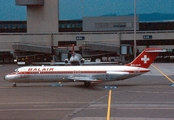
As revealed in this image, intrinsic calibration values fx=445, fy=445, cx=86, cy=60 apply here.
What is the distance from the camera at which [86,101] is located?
131 ft

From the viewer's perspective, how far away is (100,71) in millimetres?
51750

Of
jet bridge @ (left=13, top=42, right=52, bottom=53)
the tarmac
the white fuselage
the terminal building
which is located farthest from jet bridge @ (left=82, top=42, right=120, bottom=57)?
the white fuselage

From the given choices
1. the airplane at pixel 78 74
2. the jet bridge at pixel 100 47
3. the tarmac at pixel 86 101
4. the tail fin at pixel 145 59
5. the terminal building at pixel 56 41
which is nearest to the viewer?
the tarmac at pixel 86 101

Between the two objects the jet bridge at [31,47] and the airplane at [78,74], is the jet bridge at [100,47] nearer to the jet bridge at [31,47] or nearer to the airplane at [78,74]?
the jet bridge at [31,47]

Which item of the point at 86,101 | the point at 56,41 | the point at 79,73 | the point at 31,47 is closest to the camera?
the point at 86,101

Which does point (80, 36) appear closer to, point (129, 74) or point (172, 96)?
point (129, 74)

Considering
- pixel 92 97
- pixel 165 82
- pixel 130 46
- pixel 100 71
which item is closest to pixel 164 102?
pixel 92 97

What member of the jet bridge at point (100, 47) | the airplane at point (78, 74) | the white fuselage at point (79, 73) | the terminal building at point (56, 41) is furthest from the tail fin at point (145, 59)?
the jet bridge at point (100, 47)

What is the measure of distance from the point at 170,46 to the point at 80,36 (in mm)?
19848

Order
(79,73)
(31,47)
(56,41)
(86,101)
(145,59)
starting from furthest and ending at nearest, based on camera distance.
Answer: (56,41), (31,47), (145,59), (79,73), (86,101)

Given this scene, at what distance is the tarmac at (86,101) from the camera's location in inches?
1257

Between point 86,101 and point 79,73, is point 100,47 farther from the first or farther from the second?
point 86,101

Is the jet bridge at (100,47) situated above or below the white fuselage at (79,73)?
above

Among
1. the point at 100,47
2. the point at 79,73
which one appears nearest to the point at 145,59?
the point at 79,73
